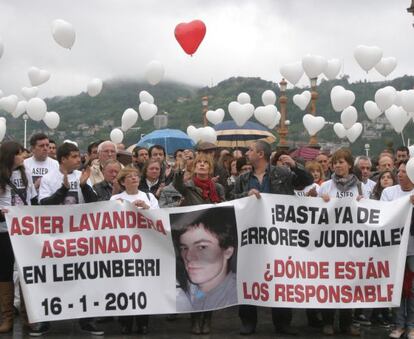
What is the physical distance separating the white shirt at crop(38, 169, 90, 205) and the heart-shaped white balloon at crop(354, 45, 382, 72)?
11.8 meters

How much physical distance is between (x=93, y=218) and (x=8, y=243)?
100 centimetres

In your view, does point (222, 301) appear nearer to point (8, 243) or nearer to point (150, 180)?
point (150, 180)

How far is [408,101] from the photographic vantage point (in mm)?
16297

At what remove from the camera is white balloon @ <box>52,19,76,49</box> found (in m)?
15.6

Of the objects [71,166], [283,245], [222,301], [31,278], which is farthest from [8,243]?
[283,245]

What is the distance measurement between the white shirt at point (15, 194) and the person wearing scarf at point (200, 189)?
1612 millimetres

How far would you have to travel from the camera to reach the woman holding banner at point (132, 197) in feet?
25.3

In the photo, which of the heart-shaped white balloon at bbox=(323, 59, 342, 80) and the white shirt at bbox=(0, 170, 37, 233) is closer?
the white shirt at bbox=(0, 170, 37, 233)

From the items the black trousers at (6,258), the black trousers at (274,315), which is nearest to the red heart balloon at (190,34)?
the black trousers at (6,258)

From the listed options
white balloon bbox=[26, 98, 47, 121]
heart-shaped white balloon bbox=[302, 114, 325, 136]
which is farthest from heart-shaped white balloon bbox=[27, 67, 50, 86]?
heart-shaped white balloon bbox=[302, 114, 325, 136]

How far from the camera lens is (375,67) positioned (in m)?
18.9

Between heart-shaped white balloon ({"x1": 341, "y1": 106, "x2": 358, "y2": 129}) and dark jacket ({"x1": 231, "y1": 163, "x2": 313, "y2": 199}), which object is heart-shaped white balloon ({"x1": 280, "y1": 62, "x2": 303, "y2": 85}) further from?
dark jacket ({"x1": 231, "y1": 163, "x2": 313, "y2": 199})

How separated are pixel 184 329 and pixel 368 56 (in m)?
11.8

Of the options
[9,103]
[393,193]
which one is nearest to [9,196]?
[393,193]
